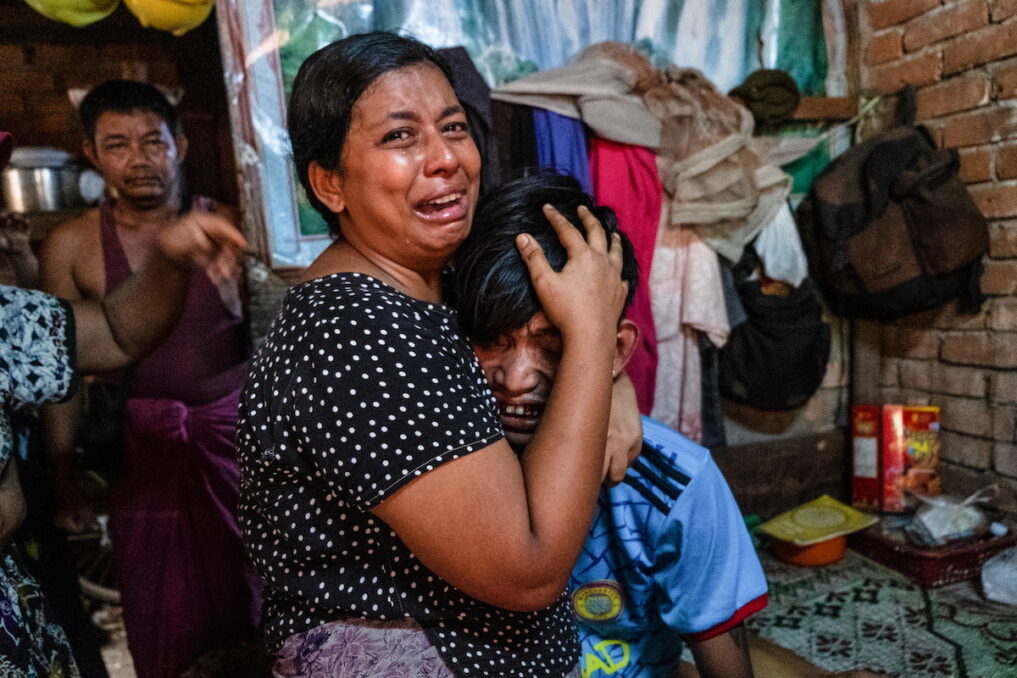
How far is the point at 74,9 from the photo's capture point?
6.86 ft

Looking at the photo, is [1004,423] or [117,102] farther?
[1004,423]

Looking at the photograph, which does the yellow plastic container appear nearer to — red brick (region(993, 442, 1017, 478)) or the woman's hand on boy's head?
red brick (region(993, 442, 1017, 478))

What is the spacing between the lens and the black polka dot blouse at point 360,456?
76 centimetres

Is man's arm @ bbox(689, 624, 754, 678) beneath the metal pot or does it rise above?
beneath

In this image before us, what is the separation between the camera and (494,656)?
0.96 metres

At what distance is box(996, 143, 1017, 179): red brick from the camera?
2617 millimetres

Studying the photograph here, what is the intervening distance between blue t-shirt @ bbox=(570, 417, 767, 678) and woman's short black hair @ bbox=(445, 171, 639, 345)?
1.23 feet

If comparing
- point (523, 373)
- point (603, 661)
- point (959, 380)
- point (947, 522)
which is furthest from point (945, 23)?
point (603, 661)

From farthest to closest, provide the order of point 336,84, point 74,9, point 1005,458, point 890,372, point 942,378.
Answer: point 890,372 < point 942,378 < point 1005,458 < point 74,9 < point 336,84

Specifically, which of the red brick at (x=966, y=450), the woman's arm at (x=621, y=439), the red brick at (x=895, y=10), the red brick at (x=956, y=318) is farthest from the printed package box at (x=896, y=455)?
the woman's arm at (x=621, y=439)

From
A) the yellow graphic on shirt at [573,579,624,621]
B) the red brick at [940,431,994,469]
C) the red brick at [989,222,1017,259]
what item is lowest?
the red brick at [940,431,994,469]

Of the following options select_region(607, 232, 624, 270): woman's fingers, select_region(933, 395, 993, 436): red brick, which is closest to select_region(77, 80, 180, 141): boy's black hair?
select_region(607, 232, 624, 270): woman's fingers

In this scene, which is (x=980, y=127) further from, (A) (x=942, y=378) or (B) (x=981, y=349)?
(A) (x=942, y=378)

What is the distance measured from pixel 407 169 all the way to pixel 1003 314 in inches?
108
